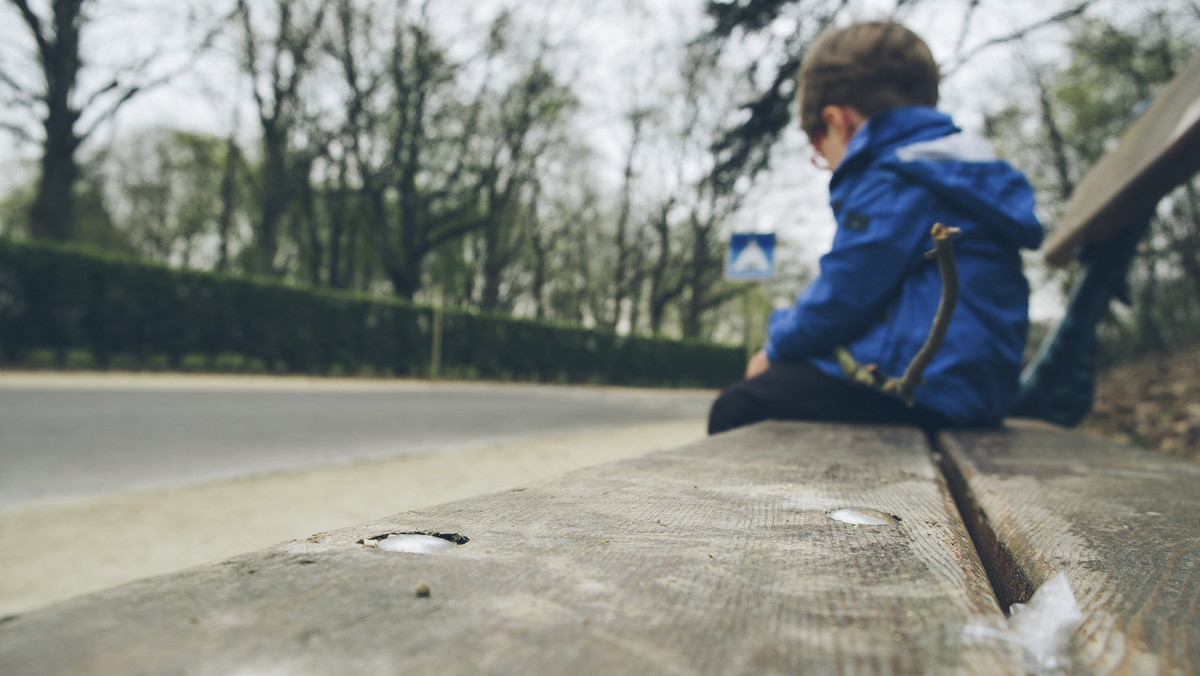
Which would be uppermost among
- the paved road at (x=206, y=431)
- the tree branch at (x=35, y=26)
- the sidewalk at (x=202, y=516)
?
the tree branch at (x=35, y=26)

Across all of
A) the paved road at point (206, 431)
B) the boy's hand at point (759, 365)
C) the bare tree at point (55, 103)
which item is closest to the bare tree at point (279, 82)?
the bare tree at point (55, 103)

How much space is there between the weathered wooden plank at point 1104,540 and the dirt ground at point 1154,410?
3.76m

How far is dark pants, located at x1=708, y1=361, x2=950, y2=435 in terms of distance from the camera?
2.07 meters

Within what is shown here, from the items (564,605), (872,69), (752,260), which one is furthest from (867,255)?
(752,260)

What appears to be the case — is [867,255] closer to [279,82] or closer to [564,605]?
[564,605]

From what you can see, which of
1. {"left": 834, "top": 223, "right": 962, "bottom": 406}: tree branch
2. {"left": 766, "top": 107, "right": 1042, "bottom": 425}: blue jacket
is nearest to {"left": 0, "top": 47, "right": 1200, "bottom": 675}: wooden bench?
{"left": 834, "top": 223, "right": 962, "bottom": 406}: tree branch

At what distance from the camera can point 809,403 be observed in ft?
6.91

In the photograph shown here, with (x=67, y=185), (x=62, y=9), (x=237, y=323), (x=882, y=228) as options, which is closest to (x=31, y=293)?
(x=237, y=323)

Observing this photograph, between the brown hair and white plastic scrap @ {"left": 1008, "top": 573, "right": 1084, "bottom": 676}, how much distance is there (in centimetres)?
187

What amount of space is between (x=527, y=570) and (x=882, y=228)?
166 centimetres

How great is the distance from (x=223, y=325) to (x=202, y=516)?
10438 mm

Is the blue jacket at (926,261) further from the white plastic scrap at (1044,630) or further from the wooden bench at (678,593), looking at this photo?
the white plastic scrap at (1044,630)

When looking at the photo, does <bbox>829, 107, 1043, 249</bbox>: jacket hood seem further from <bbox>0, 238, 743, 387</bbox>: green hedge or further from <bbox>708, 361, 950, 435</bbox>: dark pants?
<bbox>0, 238, 743, 387</bbox>: green hedge

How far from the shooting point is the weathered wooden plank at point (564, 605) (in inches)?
14.3
